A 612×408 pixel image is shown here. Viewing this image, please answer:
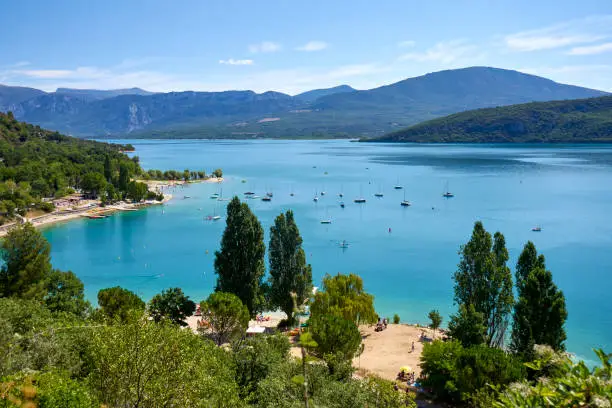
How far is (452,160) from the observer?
534 feet

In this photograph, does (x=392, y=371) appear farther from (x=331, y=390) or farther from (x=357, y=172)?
(x=357, y=172)

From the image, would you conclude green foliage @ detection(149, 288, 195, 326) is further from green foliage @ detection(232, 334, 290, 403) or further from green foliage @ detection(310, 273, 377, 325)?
green foliage @ detection(232, 334, 290, 403)

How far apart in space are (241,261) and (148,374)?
687 inches

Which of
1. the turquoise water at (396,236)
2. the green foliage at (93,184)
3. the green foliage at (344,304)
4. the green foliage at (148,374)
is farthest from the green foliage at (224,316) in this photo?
the green foliage at (93,184)

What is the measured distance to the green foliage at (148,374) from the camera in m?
9.69

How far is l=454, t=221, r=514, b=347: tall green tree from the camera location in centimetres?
2416

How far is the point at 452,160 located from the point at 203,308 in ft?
504

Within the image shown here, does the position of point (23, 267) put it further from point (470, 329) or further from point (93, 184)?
point (93, 184)

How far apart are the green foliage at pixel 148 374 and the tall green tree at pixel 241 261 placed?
1614cm

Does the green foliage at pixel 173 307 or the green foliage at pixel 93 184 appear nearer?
the green foliage at pixel 173 307

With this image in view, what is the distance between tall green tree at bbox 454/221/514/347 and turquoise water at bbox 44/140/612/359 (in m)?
8.52

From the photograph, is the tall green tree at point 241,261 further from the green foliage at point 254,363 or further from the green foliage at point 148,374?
the green foliage at point 148,374

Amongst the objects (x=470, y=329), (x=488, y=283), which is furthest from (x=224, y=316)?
(x=488, y=283)

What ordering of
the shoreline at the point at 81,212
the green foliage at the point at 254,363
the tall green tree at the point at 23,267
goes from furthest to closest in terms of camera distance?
the shoreline at the point at 81,212 < the tall green tree at the point at 23,267 < the green foliage at the point at 254,363
